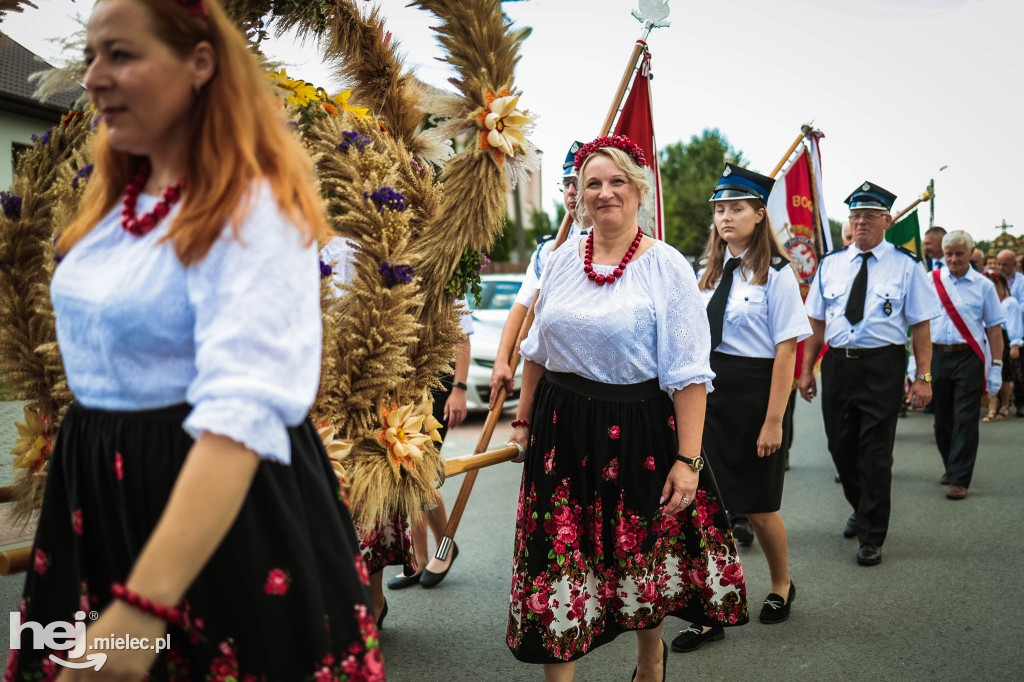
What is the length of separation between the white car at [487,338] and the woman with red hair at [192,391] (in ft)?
23.4

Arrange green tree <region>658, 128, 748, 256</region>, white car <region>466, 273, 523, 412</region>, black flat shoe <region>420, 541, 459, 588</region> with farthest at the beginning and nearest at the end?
green tree <region>658, 128, 748, 256</region>, white car <region>466, 273, 523, 412</region>, black flat shoe <region>420, 541, 459, 588</region>

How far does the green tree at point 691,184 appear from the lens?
53.1 m

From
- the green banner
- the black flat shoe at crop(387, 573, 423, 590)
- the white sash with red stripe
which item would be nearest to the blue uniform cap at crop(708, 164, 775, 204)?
the black flat shoe at crop(387, 573, 423, 590)

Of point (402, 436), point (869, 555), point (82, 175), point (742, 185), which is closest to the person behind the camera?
point (82, 175)

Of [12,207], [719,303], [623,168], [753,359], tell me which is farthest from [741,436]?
[12,207]

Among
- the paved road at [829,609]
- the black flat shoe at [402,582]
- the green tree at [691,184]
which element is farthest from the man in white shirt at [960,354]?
the green tree at [691,184]

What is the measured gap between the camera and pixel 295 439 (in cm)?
140

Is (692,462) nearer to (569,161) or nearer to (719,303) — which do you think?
(719,303)

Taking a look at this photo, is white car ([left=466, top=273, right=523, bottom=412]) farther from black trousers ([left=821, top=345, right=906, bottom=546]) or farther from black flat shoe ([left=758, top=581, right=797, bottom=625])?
black flat shoe ([left=758, top=581, right=797, bottom=625])

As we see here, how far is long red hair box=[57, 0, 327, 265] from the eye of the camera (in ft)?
3.90

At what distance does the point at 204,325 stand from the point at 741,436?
3.59 metres

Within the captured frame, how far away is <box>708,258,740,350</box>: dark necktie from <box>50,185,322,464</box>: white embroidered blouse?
3387 mm

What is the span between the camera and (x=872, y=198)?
543 centimetres

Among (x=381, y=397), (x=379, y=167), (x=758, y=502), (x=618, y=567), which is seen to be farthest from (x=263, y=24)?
(x=758, y=502)
